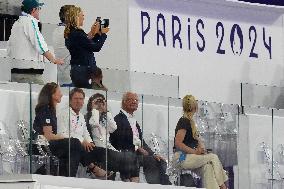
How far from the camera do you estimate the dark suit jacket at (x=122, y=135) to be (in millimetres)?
22547

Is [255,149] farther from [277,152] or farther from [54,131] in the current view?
[54,131]

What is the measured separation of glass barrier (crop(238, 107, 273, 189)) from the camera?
82.4ft

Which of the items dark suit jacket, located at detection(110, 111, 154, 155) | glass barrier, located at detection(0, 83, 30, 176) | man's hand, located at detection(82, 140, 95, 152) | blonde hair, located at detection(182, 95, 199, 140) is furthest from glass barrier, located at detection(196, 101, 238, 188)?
glass barrier, located at detection(0, 83, 30, 176)

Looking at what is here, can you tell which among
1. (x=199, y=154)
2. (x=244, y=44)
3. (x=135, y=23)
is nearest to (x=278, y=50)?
(x=244, y=44)

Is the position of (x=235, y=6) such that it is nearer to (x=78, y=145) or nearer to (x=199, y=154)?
(x=199, y=154)

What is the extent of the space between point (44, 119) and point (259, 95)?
20.3 ft

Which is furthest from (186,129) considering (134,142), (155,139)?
(134,142)

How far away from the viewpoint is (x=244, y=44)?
3080 centimetres

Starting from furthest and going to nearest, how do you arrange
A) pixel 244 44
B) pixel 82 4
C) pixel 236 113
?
1. pixel 244 44
2. pixel 82 4
3. pixel 236 113

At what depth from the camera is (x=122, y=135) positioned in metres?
22.7

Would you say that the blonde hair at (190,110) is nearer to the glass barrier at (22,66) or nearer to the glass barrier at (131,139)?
the glass barrier at (131,139)

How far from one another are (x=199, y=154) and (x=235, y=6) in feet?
24.9

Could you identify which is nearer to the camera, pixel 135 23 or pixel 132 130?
pixel 132 130

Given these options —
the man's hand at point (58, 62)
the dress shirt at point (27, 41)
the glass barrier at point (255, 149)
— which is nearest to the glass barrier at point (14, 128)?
the dress shirt at point (27, 41)
